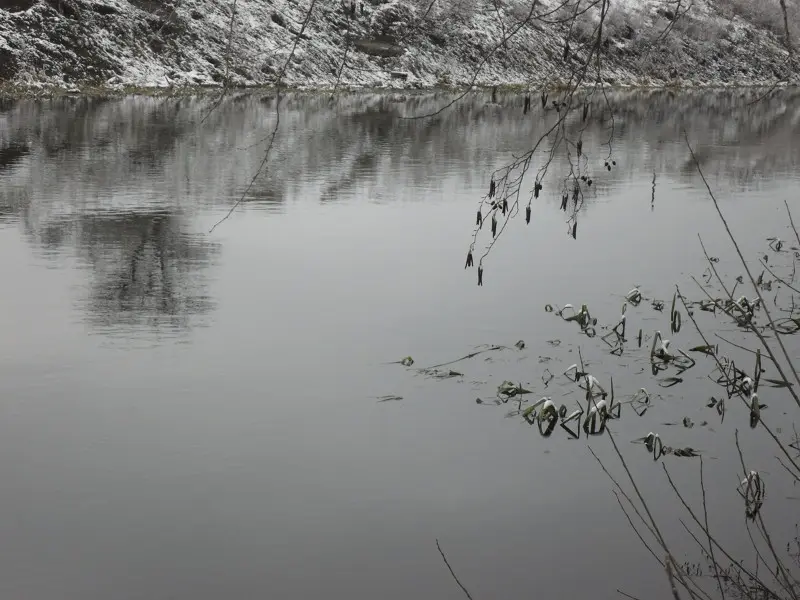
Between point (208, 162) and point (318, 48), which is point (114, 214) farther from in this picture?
point (318, 48)

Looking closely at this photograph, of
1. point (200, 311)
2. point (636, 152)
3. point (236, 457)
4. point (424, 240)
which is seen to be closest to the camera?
point (236, 457)

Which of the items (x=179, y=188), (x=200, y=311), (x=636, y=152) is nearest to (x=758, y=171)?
(x=636, y=152)

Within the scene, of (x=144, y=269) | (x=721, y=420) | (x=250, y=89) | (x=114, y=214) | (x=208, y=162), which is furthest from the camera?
(x=250, y=89)

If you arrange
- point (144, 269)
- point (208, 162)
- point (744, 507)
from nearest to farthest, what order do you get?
point (744, 507) < point (144, 269) < point (208, 162)

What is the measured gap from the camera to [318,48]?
78.4m

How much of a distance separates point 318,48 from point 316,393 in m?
72.4

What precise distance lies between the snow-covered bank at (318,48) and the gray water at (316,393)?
56.8ft

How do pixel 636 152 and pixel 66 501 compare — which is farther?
pixel 636 152

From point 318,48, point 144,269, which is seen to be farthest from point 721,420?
point 318,48

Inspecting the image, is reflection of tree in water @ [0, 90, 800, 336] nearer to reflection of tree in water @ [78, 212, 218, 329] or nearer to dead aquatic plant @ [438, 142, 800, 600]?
reflection of tree in water @ [78, 212, 218, 329]

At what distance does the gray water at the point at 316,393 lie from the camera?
20.7ft

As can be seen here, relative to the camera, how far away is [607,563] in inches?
247

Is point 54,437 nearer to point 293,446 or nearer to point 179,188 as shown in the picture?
point 293,446

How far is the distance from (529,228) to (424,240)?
262 cm
